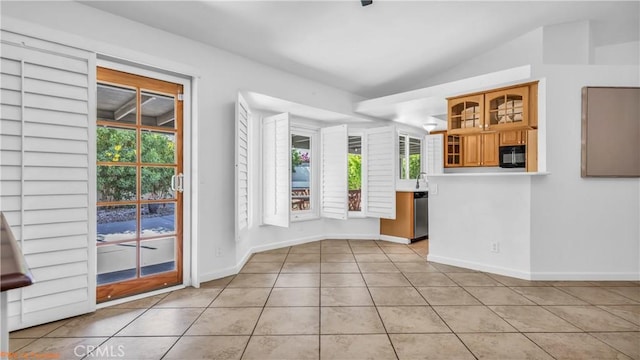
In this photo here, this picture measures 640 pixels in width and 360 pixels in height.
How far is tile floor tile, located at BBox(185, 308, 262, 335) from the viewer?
7.11 feet

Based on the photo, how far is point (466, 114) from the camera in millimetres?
3848

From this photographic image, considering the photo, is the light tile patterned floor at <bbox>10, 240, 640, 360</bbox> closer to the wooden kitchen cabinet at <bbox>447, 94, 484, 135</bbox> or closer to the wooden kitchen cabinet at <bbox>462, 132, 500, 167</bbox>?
the wooden kitchen cabinet at <bbox>447, 94, 484, 135</bbox>

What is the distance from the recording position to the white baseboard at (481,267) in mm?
3328

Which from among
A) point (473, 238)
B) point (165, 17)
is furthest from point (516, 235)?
point (165, 17)

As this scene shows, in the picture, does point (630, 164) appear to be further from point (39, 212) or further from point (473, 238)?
point (39, 212)

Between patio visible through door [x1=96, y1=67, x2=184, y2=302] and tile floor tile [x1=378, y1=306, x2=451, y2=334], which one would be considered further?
patio visible through door [x1=96, y1=67, x2=184, y2=302]

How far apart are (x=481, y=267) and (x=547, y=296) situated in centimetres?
81

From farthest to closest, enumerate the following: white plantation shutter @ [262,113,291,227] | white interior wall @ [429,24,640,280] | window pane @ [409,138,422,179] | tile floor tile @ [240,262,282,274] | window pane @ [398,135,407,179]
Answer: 1. window pane @ [409,138,422,179]
2. window pane @ [398,135,407,179]
3. white plantation shutter @ [262,113,291,227]
4. tile floor tile @ [240,262,282,274]
5. white interior wall @ [429,24,640,280]

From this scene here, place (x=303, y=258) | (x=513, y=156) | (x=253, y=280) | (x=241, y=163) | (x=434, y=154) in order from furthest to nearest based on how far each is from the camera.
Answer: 1. (x=434, y=154)
2. (x=513, y=156)
3. (x=303, y=258)
4. (x=241, y=163)
5. (x=253, y=280)

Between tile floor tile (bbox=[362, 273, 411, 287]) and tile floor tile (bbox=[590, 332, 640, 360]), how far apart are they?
58.8 inches

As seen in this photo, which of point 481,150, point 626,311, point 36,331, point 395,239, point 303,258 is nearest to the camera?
point 36,331

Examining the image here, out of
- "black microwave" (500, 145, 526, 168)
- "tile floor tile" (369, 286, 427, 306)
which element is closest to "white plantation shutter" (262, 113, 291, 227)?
"tile floor tile" (369, 286, 427, 306)

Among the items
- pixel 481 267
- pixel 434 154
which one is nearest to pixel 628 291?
pixel 481 267

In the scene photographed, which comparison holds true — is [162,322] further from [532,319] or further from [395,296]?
[532,319]
